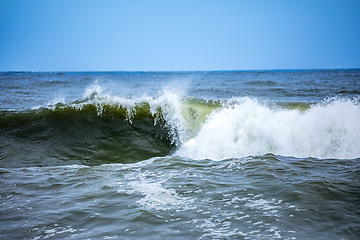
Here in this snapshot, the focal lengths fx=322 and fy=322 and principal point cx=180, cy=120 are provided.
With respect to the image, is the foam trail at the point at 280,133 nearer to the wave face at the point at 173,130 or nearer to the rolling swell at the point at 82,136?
the wave face at the point at 173,130

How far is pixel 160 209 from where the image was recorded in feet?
12.9

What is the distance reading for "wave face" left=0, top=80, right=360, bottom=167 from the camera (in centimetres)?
778

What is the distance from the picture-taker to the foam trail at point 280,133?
750 cm

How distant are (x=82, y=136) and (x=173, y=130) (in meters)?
2.69

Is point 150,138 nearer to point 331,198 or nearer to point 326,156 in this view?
point 326,156

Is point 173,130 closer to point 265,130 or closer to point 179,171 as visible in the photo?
point 265,130

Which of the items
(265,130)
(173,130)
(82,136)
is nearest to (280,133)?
(265,130)

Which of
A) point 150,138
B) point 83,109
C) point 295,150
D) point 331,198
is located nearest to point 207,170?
point 331,198

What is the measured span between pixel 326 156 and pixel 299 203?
12.2 feet

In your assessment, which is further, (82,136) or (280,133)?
(82,136)

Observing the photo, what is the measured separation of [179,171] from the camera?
562 centimetres

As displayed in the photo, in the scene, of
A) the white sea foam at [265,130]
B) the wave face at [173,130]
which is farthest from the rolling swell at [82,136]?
the white sea foam at [265,130]

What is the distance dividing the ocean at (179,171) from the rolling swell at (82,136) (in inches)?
1.2

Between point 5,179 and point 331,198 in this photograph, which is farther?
point 5,179
